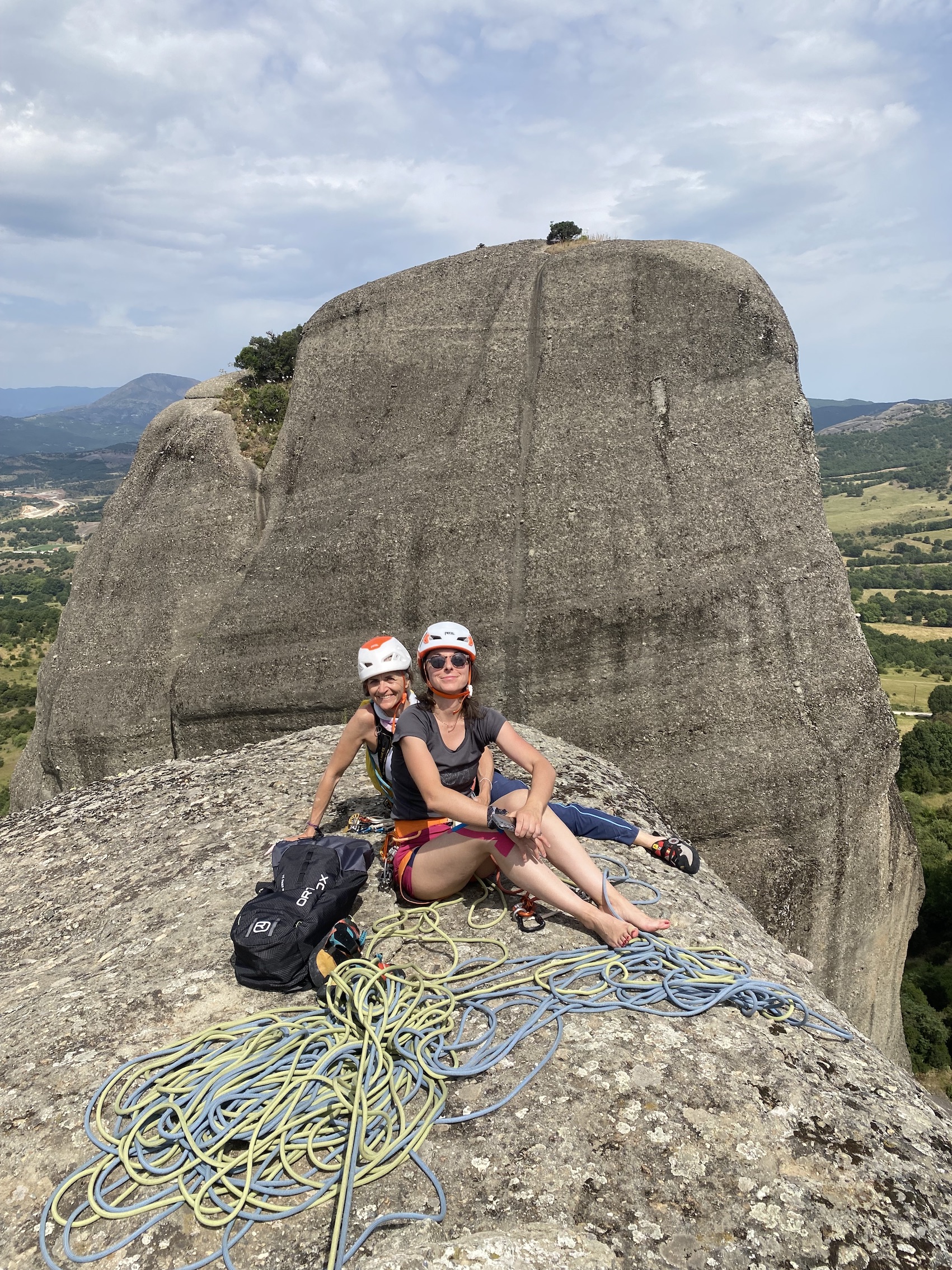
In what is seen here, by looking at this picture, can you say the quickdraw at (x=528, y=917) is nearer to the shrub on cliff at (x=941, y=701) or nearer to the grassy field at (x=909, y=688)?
the shrub on cliff at (x=941, y=701)

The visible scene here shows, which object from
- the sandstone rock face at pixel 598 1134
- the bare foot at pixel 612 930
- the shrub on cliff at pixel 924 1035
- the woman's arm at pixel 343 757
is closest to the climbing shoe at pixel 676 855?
the sandstone rock face at pixel 598 1134

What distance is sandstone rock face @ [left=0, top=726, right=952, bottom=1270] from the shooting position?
350 cm

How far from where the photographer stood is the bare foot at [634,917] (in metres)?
5.69

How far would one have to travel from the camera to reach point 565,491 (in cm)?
1360

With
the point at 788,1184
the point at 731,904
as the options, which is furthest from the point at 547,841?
the point at 731,904

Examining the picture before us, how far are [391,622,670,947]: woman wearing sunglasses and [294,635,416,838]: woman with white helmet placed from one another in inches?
25.8

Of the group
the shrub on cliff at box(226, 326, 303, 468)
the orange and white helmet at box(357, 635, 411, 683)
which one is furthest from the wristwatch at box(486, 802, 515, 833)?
the shrub on cliff at box(226, 326, 303, 468)

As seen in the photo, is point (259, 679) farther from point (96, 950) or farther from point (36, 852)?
point (96, 950)

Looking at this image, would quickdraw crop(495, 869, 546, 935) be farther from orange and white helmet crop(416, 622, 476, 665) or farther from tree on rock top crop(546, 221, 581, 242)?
tree on rock top crop(546, 221, 581, 242)

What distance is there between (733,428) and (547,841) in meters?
9.99

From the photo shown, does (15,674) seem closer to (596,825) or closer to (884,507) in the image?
(596,825)

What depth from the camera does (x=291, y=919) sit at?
530cm

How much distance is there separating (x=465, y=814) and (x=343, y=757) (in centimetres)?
188

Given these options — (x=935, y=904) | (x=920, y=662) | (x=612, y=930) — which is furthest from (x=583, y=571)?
(x=920, y=662)
